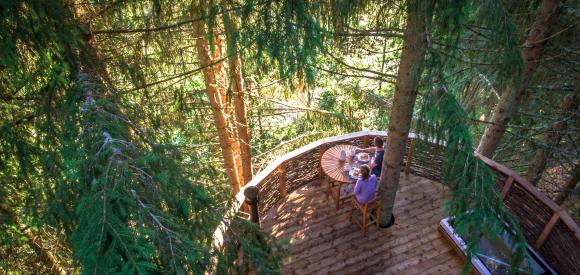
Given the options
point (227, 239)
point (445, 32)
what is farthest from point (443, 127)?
point (227, 239)

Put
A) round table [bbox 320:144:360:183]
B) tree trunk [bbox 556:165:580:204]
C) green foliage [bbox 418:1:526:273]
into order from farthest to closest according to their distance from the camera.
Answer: tree trunk [bbox 556:165:580:204] < round table [bbox 320:144:360:183] < green foliage [bbox 418:1:526:273]

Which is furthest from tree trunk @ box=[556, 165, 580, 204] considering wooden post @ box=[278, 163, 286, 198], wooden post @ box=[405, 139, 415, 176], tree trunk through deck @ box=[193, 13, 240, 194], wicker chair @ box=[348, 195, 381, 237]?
tree trunk through deck @ box=[193, 13, 240, 194]

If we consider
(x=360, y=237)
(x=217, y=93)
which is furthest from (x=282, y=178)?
(x=217, y=93)

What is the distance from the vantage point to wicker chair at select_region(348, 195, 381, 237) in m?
5.38

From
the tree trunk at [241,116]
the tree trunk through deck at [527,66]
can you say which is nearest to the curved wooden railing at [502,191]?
the tree trunk through deck at [527,66]

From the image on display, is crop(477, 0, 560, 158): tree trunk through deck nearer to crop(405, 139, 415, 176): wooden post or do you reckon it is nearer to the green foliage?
the green foliage

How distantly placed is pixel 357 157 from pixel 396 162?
1308mm

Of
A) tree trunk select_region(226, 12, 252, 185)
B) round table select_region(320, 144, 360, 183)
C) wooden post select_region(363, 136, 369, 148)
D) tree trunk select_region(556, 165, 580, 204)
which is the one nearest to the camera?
round table select_region(320, 144, 360, 183)

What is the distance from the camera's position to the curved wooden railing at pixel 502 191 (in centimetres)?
445

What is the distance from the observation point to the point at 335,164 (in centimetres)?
605

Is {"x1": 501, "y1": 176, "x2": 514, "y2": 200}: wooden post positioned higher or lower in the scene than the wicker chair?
higher

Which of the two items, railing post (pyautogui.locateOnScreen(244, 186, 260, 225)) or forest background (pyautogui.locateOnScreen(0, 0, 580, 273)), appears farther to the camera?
railing post (pyautogui.locateOnScreen(244, 186, 260, 225))

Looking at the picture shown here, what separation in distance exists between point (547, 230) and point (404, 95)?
3.01 metres

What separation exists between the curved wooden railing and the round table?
7.1 inches
